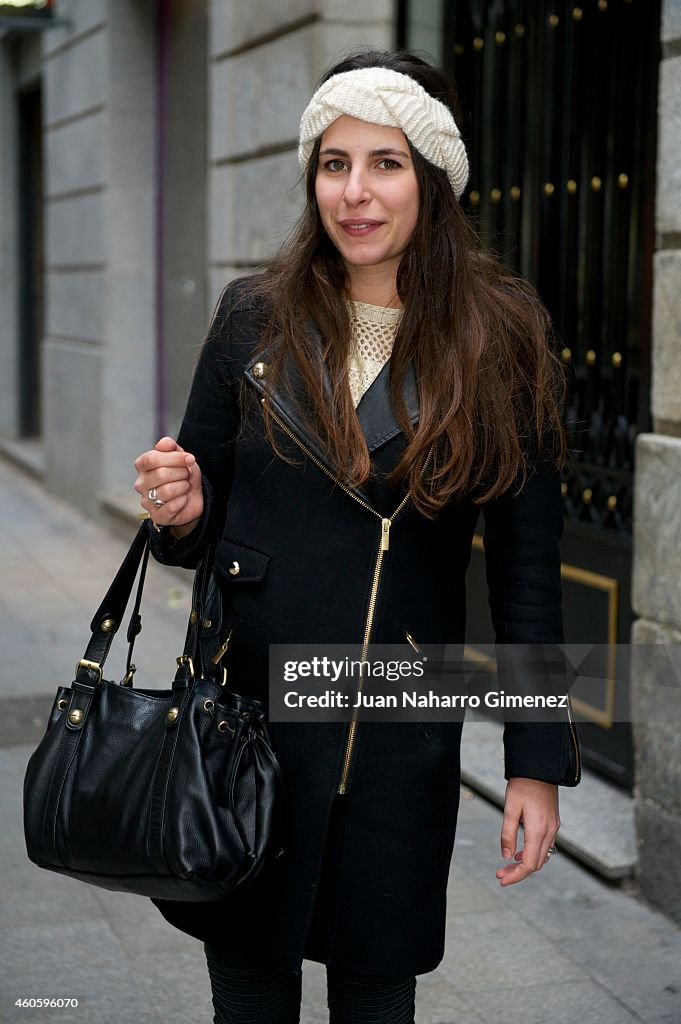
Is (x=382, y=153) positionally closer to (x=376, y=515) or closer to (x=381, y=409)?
(x=381, y=409)

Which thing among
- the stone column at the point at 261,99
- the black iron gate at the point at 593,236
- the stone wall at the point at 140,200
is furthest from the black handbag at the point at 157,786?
the stone wall at the point at 140,200

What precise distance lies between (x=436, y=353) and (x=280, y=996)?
110cm

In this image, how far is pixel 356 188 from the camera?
87.5 inches

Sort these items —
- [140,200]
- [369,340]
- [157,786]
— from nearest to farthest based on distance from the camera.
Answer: [157,786]
[369,340]
[140,200]

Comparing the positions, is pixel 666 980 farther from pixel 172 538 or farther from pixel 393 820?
pixel 172 538

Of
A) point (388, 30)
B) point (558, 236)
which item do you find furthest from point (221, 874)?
point (388, 30)

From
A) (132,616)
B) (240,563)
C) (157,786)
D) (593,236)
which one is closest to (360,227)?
(240,563)

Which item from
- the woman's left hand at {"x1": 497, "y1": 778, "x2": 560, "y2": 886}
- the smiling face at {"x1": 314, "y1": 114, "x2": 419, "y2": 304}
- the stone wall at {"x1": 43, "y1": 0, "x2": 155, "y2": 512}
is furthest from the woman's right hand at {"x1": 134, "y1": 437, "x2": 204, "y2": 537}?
the stone wall at {"x1": 43, "y1": 0, "x2": 155, "y2": 512}

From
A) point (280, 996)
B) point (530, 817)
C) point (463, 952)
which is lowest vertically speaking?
point (463, 952)

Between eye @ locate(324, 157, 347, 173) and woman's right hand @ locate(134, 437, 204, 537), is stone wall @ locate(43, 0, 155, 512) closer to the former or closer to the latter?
eye @ locate(324, 157, 347, 173)

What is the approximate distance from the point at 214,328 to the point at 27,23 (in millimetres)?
8971

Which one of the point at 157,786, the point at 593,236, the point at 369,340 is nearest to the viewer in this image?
the point at 157,786

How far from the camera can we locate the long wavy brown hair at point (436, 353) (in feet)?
7.27

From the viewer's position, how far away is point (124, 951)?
145 inches
